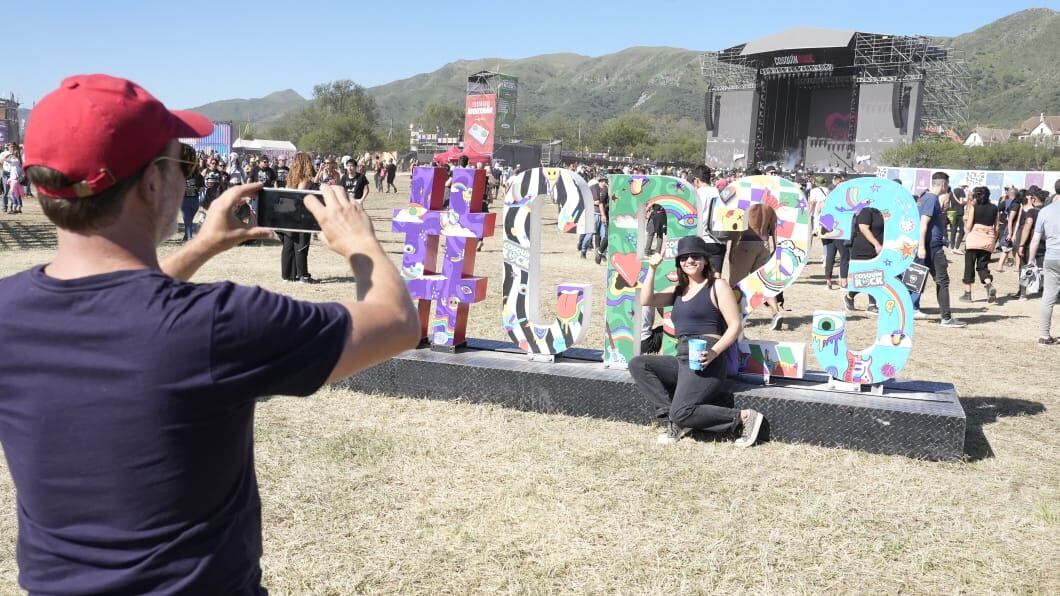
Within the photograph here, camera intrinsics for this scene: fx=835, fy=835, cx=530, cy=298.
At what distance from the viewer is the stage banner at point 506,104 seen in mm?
67938

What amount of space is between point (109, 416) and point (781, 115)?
72.0 meters

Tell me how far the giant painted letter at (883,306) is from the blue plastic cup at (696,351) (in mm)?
913

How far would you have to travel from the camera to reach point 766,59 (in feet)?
211

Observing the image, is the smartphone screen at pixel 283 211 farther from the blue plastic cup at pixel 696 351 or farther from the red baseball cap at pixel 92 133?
the blue plastic cup at pixel 696 351

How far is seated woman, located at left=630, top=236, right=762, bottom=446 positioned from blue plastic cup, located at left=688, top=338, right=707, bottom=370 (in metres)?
0.03

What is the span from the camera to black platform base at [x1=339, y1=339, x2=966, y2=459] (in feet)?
17.9

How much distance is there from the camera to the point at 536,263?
257 inches

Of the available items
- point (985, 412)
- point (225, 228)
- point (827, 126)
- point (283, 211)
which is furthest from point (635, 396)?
point (827, 126)

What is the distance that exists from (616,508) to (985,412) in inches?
147

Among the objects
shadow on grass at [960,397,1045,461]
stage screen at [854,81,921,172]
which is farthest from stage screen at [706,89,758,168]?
shadow on grass at [960,397,1045,461]

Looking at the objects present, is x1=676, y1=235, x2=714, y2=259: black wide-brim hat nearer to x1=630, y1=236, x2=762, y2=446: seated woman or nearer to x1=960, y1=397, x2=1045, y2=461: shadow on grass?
x1=630, y1=236, x2=762, y2=446: seated woman

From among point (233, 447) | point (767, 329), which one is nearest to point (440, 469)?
point (233, 447)

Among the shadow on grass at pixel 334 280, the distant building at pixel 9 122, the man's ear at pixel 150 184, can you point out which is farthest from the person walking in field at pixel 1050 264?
the distant building at pixel 9 122

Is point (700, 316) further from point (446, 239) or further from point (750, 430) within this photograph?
point (446, 239)
